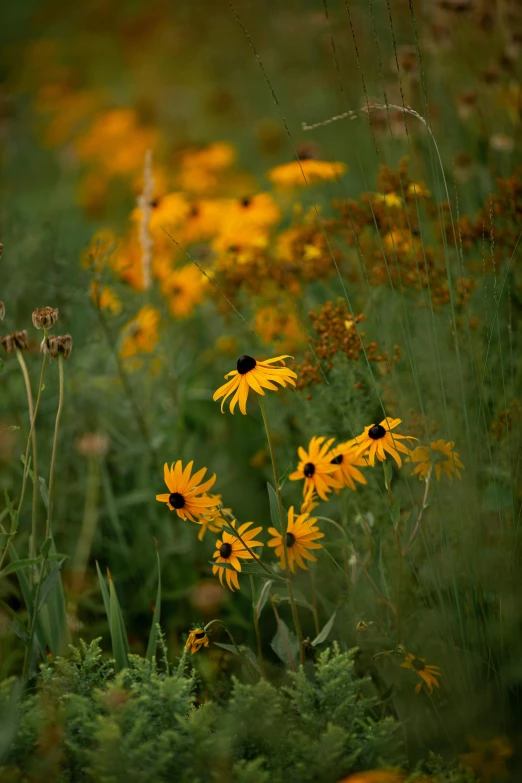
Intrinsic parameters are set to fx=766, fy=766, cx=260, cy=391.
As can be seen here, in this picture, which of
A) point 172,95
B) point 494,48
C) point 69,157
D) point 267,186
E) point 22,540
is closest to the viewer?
point 22,540

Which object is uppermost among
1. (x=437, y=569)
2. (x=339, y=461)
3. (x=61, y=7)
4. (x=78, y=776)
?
(x=61, y=7)

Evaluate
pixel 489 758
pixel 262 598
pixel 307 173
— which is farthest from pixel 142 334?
pixel 489 758

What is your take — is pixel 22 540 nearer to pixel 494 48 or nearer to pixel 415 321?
pixel 415 321

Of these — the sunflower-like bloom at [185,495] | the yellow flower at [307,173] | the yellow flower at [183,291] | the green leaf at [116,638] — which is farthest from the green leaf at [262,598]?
the yellow flower at [183,291]

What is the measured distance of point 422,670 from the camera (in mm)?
1229

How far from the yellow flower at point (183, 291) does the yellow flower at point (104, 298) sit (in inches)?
6.8

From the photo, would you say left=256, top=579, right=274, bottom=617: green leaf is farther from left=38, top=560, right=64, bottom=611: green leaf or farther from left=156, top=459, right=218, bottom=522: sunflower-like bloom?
left=38, top=560, right=64, bottom=611: green leaf

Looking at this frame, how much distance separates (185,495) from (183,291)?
1.42m

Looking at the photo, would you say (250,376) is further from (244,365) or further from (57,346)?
(57,346)

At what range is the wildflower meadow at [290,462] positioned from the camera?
1.09m

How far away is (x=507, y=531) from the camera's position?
50.9 inches

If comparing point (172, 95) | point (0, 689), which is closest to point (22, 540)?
point (0, 689)

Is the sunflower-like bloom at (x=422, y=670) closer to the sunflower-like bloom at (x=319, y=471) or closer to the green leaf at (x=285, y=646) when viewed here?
the green leaf at (x=285, y=646)

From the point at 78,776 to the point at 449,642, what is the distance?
579mm
